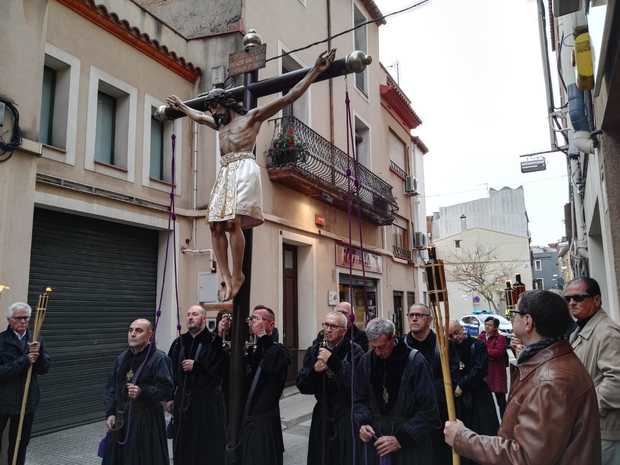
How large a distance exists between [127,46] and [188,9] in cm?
278

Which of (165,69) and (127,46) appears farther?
(165,69)

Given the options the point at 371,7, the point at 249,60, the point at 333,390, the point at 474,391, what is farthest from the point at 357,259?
the point at 249,60

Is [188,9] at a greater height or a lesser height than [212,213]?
greater

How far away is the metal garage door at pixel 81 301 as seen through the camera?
7992 millimetres

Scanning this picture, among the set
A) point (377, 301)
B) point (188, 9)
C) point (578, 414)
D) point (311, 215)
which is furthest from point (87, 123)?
point (377, 301)

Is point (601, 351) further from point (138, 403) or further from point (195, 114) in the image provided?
point (138, 403)

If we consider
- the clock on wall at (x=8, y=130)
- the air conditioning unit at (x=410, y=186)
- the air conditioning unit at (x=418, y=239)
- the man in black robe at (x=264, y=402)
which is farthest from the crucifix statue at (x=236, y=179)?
the air conditioning unit at (x=418, y=239)

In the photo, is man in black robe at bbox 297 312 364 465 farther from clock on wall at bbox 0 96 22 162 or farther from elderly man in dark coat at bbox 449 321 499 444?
clock on wall at bbox 0 96 22 162

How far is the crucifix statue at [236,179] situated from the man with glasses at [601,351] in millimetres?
2229

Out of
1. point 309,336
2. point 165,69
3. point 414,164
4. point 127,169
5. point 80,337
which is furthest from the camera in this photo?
point 414,164

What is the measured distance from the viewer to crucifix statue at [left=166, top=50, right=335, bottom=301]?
137 inches

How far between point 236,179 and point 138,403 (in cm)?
260

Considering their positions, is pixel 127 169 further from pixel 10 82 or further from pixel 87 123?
pixel 10 82

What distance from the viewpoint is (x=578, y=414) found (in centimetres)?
212
